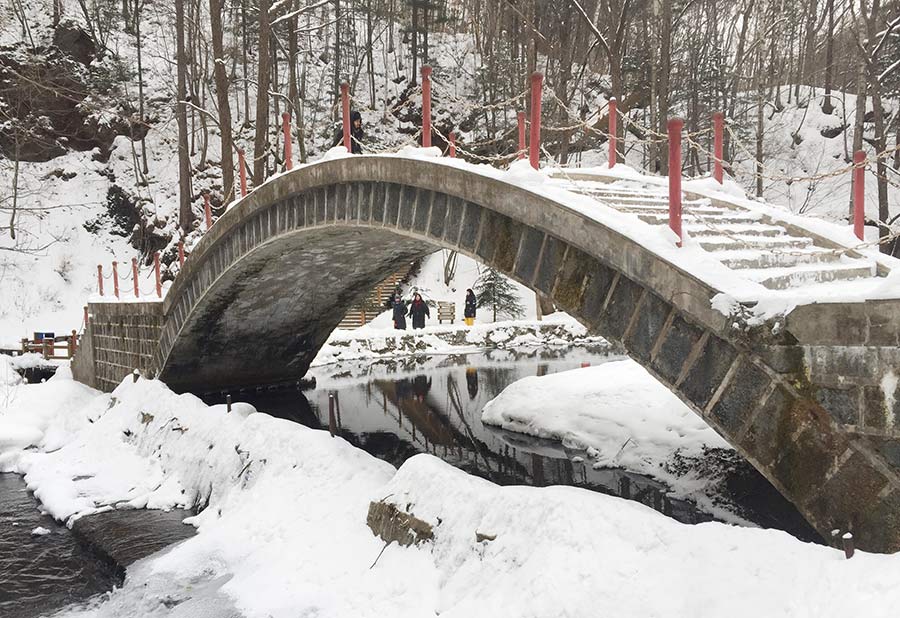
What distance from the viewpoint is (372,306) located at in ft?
96.9

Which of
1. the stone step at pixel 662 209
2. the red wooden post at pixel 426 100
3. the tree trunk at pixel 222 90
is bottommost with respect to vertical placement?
the stone step at pixel 662 209

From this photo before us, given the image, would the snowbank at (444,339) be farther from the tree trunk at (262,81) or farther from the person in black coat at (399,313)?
the tree trunk at (262,81)

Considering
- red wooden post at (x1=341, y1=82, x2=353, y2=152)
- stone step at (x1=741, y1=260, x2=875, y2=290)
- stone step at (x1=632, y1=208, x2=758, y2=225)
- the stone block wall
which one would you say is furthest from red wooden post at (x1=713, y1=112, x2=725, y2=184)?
the stone block wall

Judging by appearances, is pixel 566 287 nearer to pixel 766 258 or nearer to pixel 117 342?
pixel 766 258

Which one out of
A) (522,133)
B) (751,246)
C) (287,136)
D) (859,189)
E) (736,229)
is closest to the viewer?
(859,189)

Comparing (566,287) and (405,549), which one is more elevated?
(566,287)

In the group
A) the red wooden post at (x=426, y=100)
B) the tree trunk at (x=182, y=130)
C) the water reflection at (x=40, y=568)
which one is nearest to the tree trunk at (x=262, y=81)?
the tree trunk at (x=182, y=130)

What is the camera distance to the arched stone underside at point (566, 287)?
15.1ft

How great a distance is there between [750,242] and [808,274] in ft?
2.63

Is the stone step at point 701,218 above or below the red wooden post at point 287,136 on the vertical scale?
below

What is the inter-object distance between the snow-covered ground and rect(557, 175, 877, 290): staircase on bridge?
2116mm

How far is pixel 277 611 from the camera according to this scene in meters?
6.56

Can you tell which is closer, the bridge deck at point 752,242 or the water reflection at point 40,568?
the bridge deck at point 752,242

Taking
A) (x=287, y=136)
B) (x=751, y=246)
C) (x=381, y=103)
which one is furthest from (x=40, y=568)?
(x=381, y=103)
